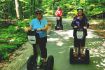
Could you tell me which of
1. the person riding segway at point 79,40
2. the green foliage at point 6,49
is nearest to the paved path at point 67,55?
the person riding segway at point 79,40

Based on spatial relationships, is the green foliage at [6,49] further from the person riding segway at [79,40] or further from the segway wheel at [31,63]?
the segway wheel at [31,63]

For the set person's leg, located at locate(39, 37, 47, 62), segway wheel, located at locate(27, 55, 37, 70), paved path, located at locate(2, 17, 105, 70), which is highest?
person's leg, located at locate(39, 37, 47, 62)

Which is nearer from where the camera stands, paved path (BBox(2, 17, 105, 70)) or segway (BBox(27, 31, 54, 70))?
segway (BBox(27, 31, 54, 70))

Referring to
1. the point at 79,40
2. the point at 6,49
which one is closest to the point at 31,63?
the point at 79,40

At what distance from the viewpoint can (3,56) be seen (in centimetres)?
1223

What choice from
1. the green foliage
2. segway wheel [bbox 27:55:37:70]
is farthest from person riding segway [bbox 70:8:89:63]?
the green foliage

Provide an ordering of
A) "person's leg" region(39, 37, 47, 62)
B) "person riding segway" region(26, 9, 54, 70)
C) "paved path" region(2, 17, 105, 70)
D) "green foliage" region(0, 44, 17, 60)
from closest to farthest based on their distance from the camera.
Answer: "person riding segway" region(26, 9, 54, 70) → "person's leg" region(39, 37, 47, 62) → "paved path" region(2, 17, 105, 70) → "green foliage" region(0, 44, 17, 60)

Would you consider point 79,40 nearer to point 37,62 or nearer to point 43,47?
point 43,47

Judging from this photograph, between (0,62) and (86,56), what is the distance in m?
3.86

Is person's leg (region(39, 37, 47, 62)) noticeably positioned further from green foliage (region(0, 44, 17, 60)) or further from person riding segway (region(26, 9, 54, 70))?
green foliage (region(0, 44, 17, 60))

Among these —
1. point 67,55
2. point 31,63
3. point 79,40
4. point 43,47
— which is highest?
point 43,47

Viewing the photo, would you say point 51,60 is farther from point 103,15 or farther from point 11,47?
point 103,15

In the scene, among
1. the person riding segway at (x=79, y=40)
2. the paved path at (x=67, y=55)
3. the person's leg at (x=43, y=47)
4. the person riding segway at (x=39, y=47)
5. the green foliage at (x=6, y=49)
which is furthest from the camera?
the green foliage at (x=6, y=49)

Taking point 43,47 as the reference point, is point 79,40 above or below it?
below
